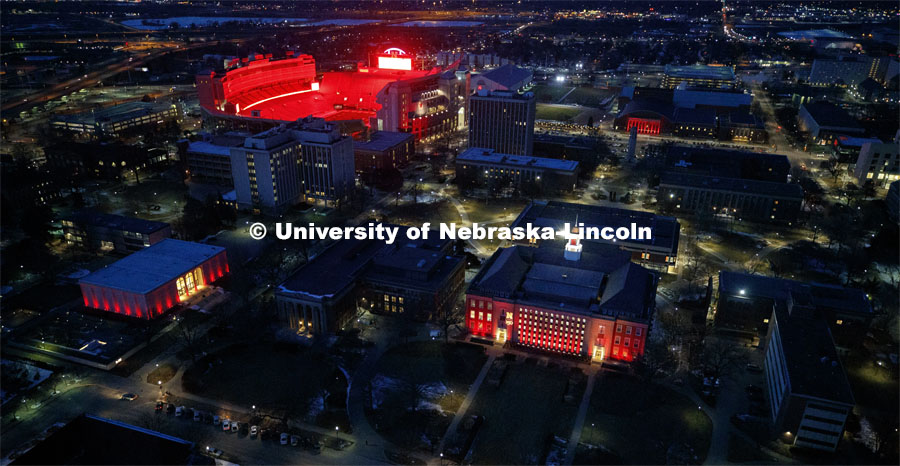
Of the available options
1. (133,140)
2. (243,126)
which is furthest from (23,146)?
(243,126)

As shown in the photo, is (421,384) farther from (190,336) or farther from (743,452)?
(743,452)

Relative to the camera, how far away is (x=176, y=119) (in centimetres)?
19088

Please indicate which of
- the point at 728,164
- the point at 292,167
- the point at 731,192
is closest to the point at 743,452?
the point at 731,192

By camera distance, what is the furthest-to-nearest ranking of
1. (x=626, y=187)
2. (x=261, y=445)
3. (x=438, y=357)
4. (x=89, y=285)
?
(x=626, y=187), (x=89, y=285), (x=438, y=357), (x=261, y=445)

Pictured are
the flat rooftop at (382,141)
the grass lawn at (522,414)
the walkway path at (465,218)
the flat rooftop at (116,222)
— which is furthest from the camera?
the flat rooftop at (382,141)

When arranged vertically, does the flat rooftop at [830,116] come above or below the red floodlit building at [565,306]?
above

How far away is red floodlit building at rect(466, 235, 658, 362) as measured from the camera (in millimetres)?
75750

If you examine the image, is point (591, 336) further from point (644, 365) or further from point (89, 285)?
point (89, 285)

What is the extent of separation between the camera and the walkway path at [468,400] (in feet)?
209

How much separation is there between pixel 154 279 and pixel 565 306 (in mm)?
61032

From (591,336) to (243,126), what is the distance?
5214 inches

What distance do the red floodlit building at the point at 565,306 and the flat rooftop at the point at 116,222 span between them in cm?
6131

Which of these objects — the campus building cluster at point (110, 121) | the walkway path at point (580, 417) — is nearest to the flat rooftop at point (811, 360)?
the walkway path at point (580, 417)

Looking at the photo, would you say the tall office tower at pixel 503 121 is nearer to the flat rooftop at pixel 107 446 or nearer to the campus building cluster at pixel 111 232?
the campus building cluster at pixel 111 232
